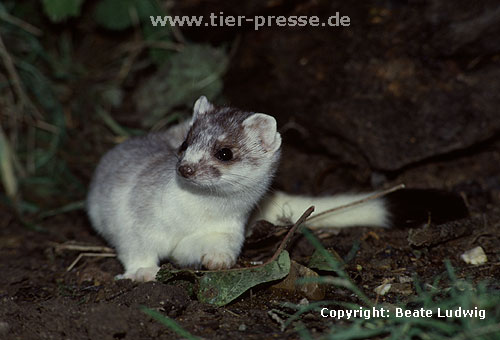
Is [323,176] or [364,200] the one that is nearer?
[364,200]

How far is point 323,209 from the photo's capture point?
3.45m

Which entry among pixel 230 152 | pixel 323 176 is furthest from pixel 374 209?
pixel 230 152

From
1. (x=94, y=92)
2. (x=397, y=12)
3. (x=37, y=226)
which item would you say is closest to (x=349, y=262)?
(x=397, y=12)

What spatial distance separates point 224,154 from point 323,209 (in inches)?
38.8

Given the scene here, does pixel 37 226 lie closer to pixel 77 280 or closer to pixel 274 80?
pixel 77 280

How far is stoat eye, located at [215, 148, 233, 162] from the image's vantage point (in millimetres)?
2740

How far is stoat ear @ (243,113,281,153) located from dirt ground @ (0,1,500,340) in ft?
2.34

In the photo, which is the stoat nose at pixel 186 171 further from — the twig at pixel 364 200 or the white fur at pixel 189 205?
the twig at pixel 364 200

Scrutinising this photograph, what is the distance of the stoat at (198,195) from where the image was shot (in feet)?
8.95

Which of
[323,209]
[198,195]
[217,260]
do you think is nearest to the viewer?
[217,260]

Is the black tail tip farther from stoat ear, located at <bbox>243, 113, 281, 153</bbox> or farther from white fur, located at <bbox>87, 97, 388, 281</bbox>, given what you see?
stoat ear, located at <bbox>243, 113, 281, 153</bbox>

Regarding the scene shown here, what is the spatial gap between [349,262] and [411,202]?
1.89 ft

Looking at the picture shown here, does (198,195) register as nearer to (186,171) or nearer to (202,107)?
(186,171)

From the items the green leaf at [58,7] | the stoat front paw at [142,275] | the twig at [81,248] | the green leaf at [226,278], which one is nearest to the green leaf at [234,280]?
the green leaf at [226,278]
